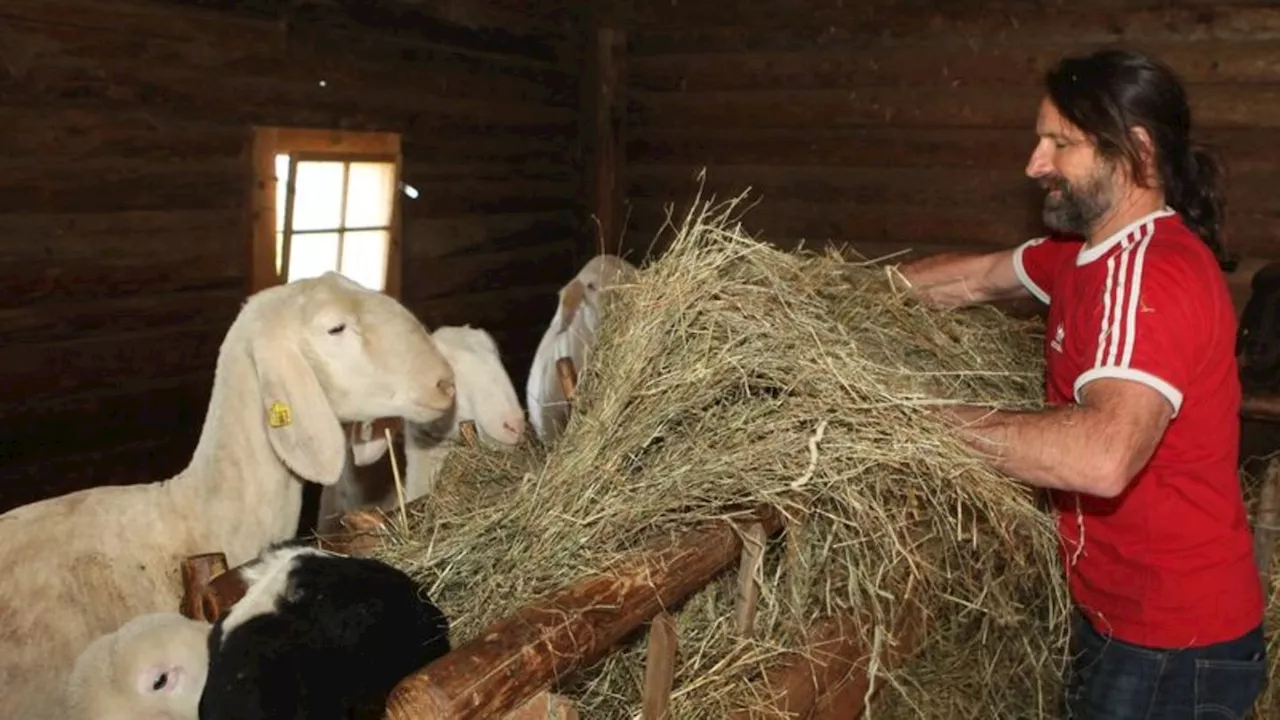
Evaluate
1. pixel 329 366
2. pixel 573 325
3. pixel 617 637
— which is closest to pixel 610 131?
pixel 573 325

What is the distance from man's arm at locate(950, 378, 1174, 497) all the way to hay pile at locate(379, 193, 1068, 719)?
0.31 feet

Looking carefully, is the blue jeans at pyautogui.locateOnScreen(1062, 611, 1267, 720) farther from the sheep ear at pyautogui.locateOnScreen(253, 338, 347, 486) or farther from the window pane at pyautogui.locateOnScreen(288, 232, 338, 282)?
the window pane at pyautogui.locateOnScreen(288, 232, 338, 282)

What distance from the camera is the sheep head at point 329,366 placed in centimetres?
335

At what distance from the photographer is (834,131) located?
325 inches

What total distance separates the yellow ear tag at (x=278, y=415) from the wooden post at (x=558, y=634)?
157 centimetres

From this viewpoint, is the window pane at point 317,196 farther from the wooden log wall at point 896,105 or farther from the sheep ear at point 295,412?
the sheep ear at point 295,412

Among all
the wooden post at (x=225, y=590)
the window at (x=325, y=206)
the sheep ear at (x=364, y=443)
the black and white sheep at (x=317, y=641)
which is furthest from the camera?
the window at (x=325, y=206)

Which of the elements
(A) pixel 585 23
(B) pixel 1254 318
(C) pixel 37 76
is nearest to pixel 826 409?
(B) pixel 1254 318

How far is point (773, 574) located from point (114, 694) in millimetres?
1514

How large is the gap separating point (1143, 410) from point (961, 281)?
1.39 metres

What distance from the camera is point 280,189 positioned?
6723 mm

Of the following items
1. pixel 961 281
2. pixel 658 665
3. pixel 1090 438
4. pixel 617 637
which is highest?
pixel 961 281

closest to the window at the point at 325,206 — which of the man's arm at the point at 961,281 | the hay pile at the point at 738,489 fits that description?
the man's arm at the point at 961,281

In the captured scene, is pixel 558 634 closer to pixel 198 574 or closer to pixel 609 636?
pixel 609 636
